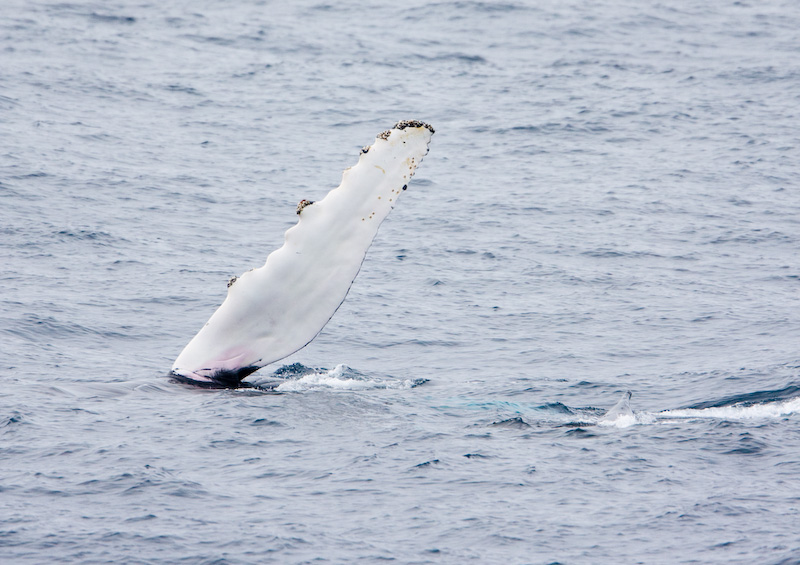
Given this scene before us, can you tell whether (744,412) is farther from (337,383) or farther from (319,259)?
(319,259)

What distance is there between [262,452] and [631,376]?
592 centimetres

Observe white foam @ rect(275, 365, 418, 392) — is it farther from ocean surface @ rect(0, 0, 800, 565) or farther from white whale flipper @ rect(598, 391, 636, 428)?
white whale flipper @ rect(598, 391, 636, 428)

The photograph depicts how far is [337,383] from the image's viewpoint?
13.0 meters

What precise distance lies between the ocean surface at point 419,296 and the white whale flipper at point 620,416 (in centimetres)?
8

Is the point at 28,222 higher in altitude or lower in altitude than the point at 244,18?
lower

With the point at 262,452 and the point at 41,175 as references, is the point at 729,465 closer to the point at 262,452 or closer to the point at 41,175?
the point at 262,452

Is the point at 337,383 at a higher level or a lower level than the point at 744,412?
higher

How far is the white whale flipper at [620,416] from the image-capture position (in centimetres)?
1191

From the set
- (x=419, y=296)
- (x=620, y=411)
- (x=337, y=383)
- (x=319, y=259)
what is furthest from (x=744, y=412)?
(x=419, y=296)

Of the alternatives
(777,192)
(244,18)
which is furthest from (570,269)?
(244,18)

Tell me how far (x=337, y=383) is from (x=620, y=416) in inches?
132

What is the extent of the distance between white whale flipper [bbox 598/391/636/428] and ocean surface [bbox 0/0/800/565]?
8cm

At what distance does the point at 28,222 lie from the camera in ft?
68.7

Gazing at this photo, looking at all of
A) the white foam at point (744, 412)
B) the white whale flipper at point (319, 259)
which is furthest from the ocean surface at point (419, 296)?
the white whale flipper at point (319, 259)
